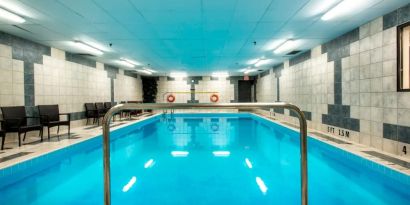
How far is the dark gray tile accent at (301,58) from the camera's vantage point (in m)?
7.88

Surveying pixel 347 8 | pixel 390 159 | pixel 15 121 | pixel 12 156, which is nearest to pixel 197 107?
pixel 390 159

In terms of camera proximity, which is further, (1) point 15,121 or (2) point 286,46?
(2) point 286,46

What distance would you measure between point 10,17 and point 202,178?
14.5 ft

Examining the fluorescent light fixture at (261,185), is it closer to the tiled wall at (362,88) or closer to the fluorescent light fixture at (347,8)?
the tiled wall at (362,88)

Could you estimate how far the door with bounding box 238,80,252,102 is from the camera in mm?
17469

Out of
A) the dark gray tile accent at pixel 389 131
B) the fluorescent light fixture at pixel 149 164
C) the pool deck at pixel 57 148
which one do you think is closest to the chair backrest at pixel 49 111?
the pool deck at pixel 57 148

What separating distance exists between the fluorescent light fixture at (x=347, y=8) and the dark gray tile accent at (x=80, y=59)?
760 cm

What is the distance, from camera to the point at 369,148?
460cm

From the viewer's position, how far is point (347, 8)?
13.3 feet

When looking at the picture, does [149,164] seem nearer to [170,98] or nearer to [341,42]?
[341,42]

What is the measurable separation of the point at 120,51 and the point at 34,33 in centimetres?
256

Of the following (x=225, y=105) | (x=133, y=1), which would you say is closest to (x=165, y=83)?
(x=133, y=1)

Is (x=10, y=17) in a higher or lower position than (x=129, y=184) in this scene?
higher

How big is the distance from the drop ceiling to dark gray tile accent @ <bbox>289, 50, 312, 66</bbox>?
77cm
